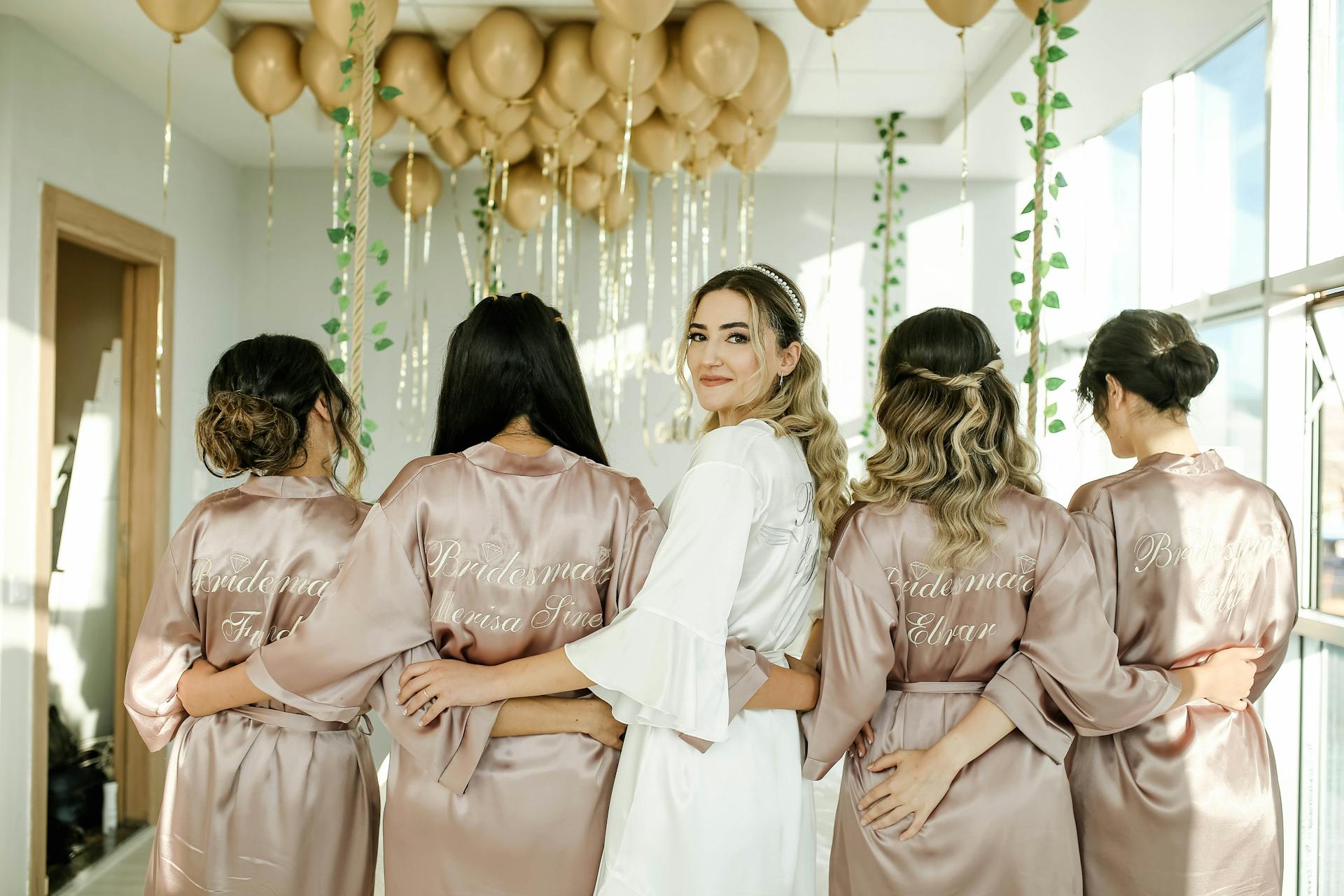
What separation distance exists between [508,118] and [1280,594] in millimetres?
2715

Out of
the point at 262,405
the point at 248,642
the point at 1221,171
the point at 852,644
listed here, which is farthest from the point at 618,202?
the point at 852,644

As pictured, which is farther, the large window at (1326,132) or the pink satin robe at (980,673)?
the large window at (1326,132)

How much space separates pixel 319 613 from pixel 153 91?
2936 millimetres

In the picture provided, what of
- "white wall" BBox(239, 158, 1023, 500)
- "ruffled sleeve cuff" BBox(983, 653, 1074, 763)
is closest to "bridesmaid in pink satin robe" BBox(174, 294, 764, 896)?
"ruffled sleeve cuff" BBox(983, 653, 1074, 763)

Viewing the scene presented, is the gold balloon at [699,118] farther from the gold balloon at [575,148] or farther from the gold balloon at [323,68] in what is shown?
the gold balloon at [323,68]

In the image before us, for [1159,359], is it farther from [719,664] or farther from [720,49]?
[720,49]

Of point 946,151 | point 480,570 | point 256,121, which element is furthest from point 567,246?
point 480,570

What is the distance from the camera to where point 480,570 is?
149 cm

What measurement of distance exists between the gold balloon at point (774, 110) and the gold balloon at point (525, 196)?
108 centimetres

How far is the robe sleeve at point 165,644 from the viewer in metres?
1.64

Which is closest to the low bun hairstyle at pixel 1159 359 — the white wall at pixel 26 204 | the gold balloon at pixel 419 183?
the white wall at pixel 26 204

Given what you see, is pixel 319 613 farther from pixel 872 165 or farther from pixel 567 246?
pixel 872 165

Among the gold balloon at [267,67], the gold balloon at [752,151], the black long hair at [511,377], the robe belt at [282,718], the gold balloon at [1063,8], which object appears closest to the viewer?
the black long hair at [511,377]

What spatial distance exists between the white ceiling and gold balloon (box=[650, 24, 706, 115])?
93 millimetres
